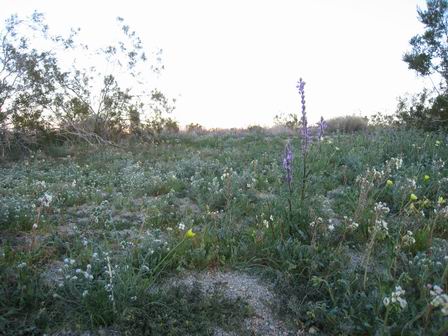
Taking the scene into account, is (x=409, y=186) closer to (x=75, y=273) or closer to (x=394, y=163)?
(x=394, y=163)

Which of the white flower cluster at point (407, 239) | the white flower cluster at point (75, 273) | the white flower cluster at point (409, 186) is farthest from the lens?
the white flower cluster at point (409, 186)

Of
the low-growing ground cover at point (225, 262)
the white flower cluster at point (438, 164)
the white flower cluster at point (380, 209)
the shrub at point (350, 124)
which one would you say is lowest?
the low-growing ground cover at point (225, 262)

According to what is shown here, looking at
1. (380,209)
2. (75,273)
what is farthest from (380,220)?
(75,273)

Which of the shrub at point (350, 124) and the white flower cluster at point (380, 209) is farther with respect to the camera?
the shrub at point (350, 124)

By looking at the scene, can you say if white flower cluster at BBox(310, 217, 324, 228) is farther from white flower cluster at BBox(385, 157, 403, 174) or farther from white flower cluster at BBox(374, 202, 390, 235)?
white flower cluster at BBox(385, 157, 403, 174)

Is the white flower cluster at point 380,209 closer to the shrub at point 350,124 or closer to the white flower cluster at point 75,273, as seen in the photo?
the white flower cluster at point 75,273

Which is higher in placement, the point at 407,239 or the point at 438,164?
the point at 438,164

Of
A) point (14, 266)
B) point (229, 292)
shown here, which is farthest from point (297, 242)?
point (14, 266)

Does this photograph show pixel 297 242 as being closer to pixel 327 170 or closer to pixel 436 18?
pixel 327 170

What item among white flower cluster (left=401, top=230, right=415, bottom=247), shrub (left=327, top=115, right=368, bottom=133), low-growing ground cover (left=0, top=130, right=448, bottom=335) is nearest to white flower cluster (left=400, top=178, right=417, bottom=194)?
low-growing ground cover (left=0, top=130, right=448, bottom=335)

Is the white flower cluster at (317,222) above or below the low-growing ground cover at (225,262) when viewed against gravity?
above

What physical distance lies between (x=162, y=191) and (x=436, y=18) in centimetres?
944

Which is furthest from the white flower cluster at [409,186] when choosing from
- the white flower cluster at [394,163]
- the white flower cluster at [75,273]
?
the white flower cluster at [75,273]

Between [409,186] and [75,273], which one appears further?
[409,186]
